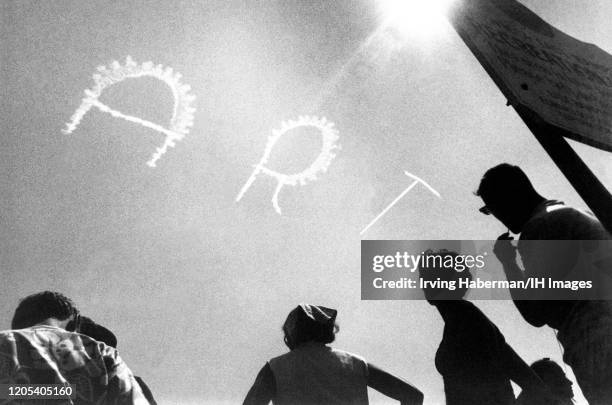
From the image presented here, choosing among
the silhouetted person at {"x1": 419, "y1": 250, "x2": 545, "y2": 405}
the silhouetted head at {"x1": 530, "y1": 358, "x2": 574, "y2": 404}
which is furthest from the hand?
the silhouetted head at {"x1": 530, "y1": 358, "x2": 574, "y2": 404}

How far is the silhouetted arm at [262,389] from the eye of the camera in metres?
3.69

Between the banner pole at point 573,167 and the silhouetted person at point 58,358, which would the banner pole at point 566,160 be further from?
the silhouetted person at point 58,358

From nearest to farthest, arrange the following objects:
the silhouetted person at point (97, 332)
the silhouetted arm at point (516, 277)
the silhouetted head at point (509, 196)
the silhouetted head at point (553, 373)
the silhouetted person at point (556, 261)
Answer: the silhouetted person at point (556, 261), the silhouetted arm at point (516, 277), the silhouetted head at point (509, 196), the silhouetted person at point (97, 332), the silhouetted head at point (553, 373)

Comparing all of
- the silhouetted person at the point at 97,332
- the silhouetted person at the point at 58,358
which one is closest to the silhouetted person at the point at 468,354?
the silhouetted person at the point at 58,358

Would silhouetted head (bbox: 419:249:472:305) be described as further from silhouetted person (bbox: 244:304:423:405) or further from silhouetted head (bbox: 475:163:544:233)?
silhouetted head (bbox: 475:163:544:233)

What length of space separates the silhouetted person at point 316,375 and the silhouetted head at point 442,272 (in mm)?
769

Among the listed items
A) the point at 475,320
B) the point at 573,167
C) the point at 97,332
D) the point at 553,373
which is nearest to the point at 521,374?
the point at 475,320

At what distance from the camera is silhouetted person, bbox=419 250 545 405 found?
126 inches

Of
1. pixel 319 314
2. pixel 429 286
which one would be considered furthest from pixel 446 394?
pixel 319 314

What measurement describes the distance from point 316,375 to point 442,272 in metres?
1.24

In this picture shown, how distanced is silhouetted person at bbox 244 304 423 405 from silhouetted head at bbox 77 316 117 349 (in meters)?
1.75

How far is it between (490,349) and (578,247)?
1.22 meters

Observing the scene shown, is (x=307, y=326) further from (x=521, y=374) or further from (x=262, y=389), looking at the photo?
(x=521, y=374)

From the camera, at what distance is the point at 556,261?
7.91 feet
